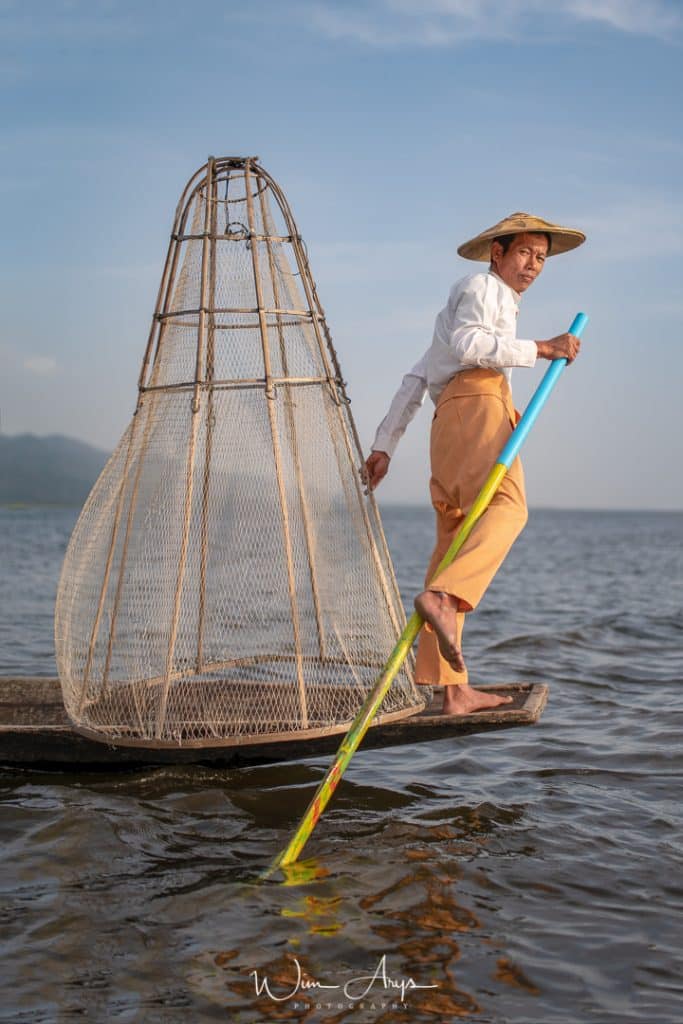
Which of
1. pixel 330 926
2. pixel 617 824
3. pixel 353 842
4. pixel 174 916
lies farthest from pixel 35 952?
pixel 617 824

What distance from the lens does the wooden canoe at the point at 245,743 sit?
4211mm

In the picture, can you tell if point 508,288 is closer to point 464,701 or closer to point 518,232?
point 518,232

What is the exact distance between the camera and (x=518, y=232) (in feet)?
13.5

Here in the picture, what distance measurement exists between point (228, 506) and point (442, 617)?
120 cm

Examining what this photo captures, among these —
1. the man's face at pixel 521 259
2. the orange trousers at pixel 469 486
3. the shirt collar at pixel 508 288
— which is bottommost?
the orange trousers at pixel 469 486

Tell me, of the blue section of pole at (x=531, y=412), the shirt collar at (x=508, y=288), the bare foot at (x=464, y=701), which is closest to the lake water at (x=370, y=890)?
the bare foot at (x=464, y=701)

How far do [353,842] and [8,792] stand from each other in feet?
5.31

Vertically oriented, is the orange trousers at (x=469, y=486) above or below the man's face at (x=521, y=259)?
below

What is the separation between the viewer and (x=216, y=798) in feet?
15.4

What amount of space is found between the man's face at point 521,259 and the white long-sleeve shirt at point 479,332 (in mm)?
47

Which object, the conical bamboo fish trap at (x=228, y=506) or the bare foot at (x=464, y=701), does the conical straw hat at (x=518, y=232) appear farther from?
the bare foot at (x=464, y=701)

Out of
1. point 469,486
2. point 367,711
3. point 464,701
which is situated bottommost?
point 464,701

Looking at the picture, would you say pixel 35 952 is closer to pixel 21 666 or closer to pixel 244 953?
pixel 244 953

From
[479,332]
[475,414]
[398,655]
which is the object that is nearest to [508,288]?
[479,332]
